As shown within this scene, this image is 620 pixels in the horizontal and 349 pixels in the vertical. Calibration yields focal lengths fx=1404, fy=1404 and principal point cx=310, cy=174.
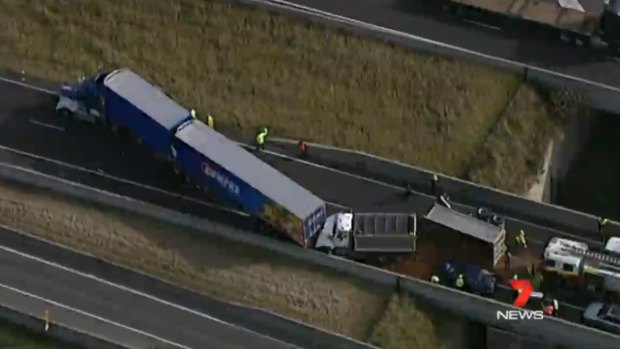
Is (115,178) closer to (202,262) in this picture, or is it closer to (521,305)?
(202,262)

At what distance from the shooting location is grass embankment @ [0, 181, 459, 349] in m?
67.6

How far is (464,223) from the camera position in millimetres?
69562

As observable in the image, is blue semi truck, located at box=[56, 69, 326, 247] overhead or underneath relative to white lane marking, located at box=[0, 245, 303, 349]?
overhead

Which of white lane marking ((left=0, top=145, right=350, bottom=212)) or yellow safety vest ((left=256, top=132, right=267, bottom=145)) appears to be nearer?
white lane marking ((left=0, top=145, right=350, bottom=212))

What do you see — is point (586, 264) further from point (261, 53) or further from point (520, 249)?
point (261, 53)

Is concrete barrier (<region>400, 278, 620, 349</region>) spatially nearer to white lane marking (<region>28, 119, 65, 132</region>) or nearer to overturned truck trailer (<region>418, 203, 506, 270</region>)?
overturned truck trailer (<region>418, 203, 506, 270</region>)

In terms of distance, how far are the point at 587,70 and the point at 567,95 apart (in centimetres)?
232

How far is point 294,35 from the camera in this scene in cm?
8225

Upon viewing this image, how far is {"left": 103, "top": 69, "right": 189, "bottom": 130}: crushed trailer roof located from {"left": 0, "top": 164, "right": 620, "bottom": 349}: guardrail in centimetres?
467

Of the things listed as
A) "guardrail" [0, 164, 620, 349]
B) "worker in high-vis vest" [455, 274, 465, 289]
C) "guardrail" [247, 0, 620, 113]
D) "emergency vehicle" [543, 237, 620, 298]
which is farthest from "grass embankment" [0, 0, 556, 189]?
"guardrail" [0, 164, 620, 349]

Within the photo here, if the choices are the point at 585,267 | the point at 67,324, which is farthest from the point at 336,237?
the point at 67,324

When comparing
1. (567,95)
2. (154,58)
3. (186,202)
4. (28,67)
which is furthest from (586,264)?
(28,67)

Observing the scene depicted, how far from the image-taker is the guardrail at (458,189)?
71750 mm

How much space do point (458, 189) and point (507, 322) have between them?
9259 millimetres
